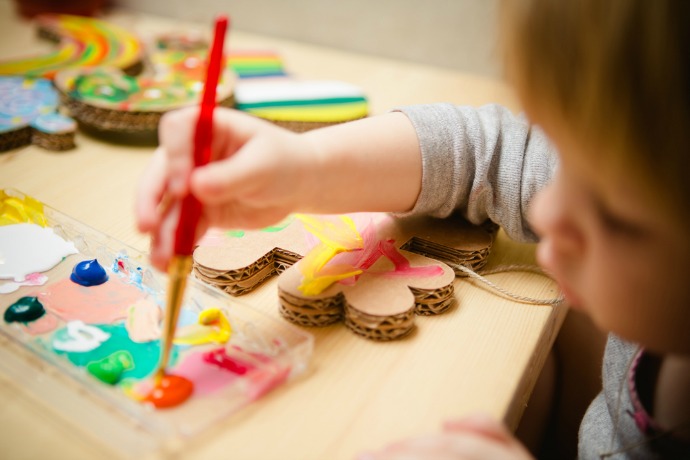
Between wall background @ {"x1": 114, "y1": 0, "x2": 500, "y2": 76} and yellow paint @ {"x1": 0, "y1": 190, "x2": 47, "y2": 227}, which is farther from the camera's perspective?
wall background @ {"x1": 114, "y1": 0, "x2": 500, "y2": 76}

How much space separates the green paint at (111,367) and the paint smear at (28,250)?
0.11 metres

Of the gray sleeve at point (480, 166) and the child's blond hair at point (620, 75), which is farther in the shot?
the gray sleeve at point (480, 166)

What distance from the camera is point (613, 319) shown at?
32cm

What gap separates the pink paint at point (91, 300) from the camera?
16.3 inches

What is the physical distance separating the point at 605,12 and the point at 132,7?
1.12 m

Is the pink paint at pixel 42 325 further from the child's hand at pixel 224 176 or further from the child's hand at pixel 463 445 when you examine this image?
the child's hand at pixel 463 445

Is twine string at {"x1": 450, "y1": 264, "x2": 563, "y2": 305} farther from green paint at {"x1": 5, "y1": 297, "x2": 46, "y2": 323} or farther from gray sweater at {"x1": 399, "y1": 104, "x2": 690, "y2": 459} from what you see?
green paint at {"x1": 5, "y1": 297, "x2": 46, "y2": 323}

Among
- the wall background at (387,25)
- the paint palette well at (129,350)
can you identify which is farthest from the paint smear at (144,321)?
the wall background at (387,25)

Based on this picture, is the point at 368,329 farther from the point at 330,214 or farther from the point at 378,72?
the point at 378,72

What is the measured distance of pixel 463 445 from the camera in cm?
32

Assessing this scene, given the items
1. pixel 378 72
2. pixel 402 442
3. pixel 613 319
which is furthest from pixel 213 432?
pixel 378 72

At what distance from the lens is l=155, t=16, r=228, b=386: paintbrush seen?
363 millimetres

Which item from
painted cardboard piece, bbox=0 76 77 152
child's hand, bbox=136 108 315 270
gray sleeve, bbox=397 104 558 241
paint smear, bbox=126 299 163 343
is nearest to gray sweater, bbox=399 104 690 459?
gray sleeve, bbox=397 104 558 241

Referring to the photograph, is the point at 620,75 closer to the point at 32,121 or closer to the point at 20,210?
the point at 20,210
